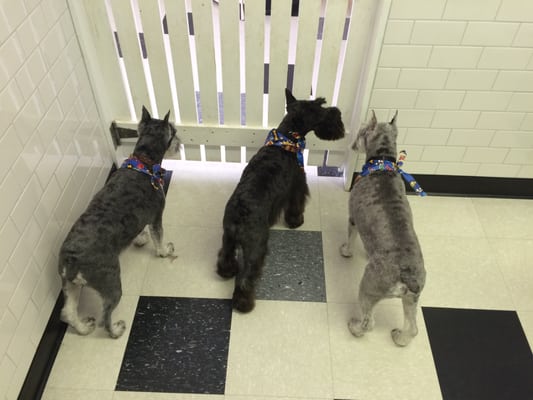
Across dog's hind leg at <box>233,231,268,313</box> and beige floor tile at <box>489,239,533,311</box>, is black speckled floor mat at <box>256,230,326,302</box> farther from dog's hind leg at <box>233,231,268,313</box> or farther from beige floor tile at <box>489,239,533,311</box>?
beige floor tile at <box>489,239,533,311</box>

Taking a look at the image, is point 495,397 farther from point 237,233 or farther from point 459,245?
point 237,233

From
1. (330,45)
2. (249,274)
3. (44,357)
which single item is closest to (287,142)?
(330,45)

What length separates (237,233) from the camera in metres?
2.01

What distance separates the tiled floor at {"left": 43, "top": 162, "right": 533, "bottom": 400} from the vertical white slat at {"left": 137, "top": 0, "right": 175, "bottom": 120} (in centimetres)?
72

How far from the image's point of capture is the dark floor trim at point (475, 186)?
9.29 feet

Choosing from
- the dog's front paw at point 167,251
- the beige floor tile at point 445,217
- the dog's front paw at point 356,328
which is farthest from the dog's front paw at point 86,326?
the beige floor tile at point 445,217

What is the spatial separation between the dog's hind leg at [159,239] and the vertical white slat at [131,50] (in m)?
0.91

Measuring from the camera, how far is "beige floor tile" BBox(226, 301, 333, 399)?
1.90 metres

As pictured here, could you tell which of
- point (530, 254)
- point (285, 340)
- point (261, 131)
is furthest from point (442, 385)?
point (261, 131)

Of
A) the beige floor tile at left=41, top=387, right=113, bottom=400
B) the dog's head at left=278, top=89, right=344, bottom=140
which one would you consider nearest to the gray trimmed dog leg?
the dog's head at left=278, top=89, right=344, bottom=140

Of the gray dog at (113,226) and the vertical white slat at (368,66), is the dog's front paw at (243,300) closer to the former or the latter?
the gray dog at (113,226)

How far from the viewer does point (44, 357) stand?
1904mm

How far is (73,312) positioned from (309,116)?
158 cm

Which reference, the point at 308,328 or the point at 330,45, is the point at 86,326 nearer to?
the point at 308,328
